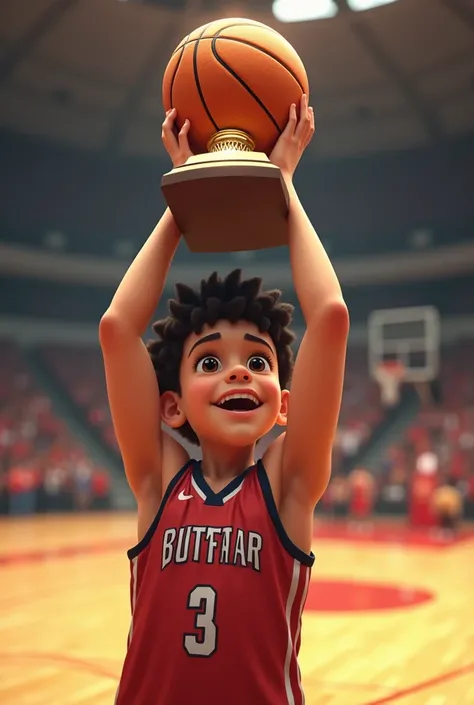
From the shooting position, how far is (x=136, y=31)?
12.6 metres

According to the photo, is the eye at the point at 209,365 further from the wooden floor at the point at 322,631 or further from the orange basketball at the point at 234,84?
the wooden floor at the point at 322,631

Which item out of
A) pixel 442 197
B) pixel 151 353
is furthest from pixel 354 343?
pixel 151 353

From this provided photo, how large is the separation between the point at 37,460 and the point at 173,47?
→ 28.1ft

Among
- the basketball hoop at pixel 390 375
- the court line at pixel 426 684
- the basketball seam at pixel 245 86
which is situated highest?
the basketball hoop at pixel 390 375

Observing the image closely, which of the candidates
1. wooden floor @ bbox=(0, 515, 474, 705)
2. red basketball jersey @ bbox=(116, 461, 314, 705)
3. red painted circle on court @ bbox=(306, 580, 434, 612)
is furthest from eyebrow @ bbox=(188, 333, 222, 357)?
red painted circle on court @ bbox=(306, 580, 434, 612)

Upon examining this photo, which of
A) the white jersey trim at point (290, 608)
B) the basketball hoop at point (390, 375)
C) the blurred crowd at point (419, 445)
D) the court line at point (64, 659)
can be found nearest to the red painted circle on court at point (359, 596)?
the court line at point (64, 659)

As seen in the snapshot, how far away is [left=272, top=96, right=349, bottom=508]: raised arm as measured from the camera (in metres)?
1.75

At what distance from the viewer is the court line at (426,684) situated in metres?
3.58

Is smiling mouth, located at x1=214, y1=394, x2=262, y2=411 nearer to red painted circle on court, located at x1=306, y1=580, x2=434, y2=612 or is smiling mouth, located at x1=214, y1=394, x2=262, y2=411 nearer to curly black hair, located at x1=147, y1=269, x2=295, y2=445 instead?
curly black hair, located at x1=147, y1=269, x2=295, y2=445

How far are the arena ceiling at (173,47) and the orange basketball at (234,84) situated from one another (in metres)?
10.7

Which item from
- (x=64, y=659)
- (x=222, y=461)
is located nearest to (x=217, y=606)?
(x=222, y=461)

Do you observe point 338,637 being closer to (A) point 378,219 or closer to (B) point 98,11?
(B) point 98,11

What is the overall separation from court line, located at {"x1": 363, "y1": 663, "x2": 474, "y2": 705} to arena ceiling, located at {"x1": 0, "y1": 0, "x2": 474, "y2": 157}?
33.8 ft

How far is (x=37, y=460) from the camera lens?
1503 cm
